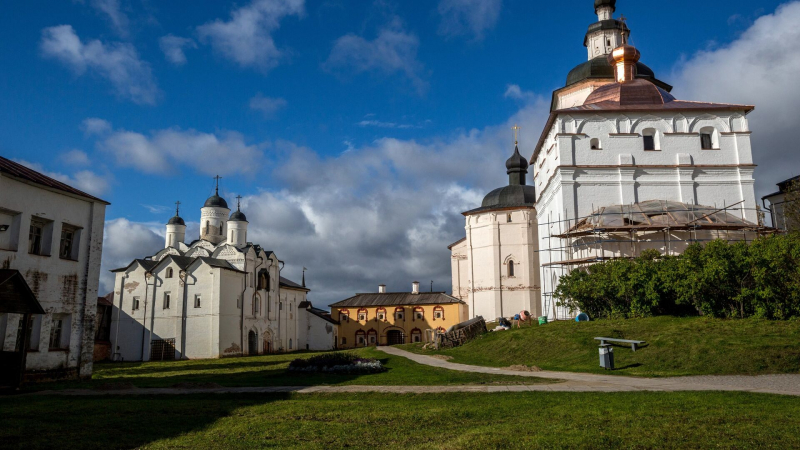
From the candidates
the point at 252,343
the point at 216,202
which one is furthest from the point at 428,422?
the point at 216,202

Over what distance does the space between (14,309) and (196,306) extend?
24.5 meters

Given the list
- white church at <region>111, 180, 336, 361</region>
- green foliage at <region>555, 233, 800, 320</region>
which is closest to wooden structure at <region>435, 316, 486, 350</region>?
green foliage at <region>555, 233, 800, 320</region>

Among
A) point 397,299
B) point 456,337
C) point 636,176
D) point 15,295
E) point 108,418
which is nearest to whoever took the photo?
point 108,418

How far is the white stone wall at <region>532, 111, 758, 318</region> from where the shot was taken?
27531 millimetres

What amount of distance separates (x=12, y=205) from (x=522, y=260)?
3028cm

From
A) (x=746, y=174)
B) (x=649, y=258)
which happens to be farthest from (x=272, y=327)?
(x=746, y=174)

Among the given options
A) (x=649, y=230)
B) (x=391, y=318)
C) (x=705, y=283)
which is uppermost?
(x=649, y=230)

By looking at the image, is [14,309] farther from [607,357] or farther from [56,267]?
[607,357]

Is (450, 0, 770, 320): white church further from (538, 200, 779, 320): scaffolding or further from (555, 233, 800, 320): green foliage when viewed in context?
(555, 233, 800, 320): green foliage

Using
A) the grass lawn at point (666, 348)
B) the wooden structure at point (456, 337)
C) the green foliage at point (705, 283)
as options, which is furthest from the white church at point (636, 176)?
the grass lawn at point (666, 348)

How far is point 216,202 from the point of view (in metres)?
44.8

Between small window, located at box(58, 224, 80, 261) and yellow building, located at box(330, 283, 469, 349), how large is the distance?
33.9 meters

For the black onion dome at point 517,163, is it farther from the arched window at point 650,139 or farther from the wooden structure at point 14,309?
the wooden structure at point 14,309

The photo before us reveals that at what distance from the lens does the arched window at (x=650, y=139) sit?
1112 inches
